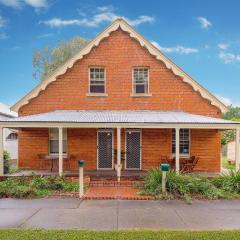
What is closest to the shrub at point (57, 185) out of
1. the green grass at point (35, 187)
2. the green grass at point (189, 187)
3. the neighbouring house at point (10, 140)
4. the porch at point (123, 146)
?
the green grass at point (35, 187)

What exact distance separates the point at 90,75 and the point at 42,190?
26.0 ft

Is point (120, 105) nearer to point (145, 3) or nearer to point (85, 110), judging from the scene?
point (85, 110)

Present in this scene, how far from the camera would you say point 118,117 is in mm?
16500

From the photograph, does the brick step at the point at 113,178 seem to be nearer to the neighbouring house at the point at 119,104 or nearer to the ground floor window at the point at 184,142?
the neighbouring house at the point at 119,104

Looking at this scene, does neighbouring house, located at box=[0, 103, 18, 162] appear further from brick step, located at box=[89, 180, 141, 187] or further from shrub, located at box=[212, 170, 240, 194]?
shrub, located at box=[212, 170, 240, 194]

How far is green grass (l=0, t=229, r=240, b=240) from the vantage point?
7.45 meters

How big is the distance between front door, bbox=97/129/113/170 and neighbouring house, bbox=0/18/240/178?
0.18ft

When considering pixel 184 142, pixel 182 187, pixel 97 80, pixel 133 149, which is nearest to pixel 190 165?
pixel 184 142

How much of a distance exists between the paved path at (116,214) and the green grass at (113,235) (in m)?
0.60

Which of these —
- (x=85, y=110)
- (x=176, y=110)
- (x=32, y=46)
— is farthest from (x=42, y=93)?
(x=32, y=46)

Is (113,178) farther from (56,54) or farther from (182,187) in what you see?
(56,54)

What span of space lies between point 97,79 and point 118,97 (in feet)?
5.29

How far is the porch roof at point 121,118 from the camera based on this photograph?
15242mm

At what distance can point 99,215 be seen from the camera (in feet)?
31.7
